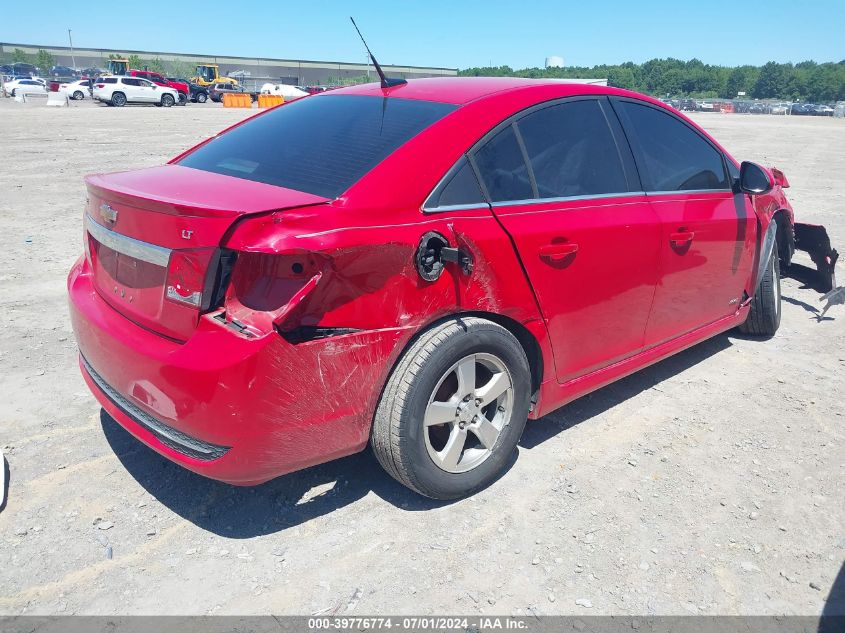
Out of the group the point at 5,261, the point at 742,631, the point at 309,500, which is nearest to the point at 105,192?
the point at 309,500

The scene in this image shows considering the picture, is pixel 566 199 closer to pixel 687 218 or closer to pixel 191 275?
pixel 687 218

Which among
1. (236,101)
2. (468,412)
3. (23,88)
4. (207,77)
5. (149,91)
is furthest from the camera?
(207,77)

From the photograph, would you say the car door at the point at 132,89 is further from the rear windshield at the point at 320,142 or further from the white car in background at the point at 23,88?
the rear windshield at the point at 320,142

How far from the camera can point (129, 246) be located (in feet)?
8.63

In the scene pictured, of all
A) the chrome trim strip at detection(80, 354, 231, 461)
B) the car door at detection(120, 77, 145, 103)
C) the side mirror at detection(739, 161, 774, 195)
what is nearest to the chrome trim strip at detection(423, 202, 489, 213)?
the chrome trim strip at detection(80, 354, 231, 461)

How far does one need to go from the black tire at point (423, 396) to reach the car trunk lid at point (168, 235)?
721mm

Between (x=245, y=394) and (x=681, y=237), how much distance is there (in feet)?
8.44

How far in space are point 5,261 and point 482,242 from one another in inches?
216

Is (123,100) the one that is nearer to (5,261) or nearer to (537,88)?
(5,261)

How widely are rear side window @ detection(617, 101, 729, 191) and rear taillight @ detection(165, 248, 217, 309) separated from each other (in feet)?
7.74

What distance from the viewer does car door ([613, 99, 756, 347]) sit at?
12.0ft

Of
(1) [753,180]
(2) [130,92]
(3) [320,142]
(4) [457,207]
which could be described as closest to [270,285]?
(4) [457,207]

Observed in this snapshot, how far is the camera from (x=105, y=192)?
9.12ft

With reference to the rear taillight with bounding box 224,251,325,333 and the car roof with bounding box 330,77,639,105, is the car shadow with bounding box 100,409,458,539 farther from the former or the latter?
the car roof with bounding box 330,77,639,105
